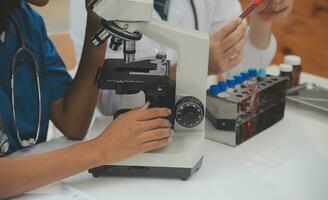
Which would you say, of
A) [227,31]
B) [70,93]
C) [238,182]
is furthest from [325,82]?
[70,93]

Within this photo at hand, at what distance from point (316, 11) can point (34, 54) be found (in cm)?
202

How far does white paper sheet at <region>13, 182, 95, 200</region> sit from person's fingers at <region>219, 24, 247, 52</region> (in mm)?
544

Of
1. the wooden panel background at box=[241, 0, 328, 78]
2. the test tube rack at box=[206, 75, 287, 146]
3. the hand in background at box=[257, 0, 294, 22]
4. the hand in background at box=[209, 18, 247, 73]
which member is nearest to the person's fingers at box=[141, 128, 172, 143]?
the test tube rack at box=[206, 75, 287, 146]

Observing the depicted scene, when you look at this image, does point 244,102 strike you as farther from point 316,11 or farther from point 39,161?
point 316,11

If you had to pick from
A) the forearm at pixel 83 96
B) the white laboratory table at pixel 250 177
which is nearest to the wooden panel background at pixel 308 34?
the white laboratory table at pixel 250 177

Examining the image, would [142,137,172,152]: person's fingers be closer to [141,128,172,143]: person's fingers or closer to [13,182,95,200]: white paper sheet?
[141,128,172,143]: person's fingers

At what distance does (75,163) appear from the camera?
0.89 metres

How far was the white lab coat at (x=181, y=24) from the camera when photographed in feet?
4.07

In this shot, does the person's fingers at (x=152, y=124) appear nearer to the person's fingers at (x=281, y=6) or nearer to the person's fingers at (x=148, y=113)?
the person's fingers at (x=148, y=113)

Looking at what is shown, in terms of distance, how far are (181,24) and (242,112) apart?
444 millimetres

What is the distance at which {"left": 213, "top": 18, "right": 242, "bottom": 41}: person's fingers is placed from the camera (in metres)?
1.14

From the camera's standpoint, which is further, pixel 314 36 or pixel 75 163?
pixel 314 36

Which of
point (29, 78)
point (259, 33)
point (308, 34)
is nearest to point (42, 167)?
point (29, 78)

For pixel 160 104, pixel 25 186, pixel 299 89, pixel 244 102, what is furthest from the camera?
pixel 299 89
